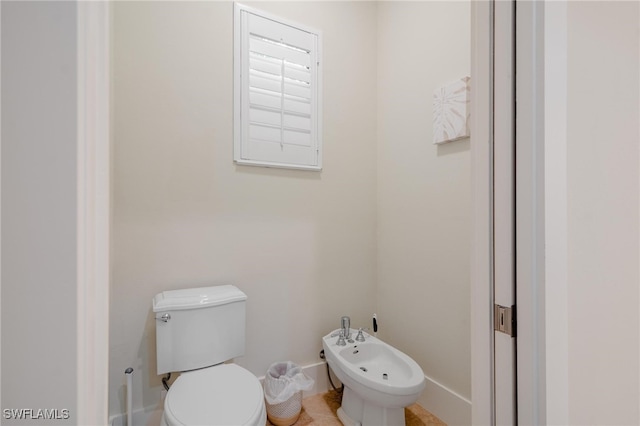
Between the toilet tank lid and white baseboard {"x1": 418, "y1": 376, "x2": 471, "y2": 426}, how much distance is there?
3.83ft

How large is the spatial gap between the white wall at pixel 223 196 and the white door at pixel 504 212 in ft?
4.36

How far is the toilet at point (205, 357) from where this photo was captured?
1.10 m

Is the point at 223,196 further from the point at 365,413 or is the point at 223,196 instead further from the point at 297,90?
the point at 365,413

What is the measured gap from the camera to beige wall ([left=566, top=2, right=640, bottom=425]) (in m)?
0.69

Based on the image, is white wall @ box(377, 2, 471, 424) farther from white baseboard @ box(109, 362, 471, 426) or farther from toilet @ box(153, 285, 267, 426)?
toilet @ box(153, 285, 267, 426)

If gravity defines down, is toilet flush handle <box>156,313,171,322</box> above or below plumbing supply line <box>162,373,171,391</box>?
Answer: above

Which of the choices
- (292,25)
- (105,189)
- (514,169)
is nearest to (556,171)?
(514,169)

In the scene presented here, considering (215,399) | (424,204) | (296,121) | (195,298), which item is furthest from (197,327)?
(424,204)

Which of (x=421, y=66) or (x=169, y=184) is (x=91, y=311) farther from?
(x=421, y=66)

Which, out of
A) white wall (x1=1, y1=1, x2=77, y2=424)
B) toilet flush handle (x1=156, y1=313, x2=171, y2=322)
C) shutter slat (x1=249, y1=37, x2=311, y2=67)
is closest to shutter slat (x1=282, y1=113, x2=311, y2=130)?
shutter slat (x1=249, y1=37, x2=311, y2=67)

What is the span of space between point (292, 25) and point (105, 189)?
1.86 metres

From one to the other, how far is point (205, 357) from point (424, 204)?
1.40m

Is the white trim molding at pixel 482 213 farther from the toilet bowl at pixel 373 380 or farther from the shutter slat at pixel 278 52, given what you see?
the shutter slat at pixel 278 52

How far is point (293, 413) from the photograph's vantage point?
5.28ft
